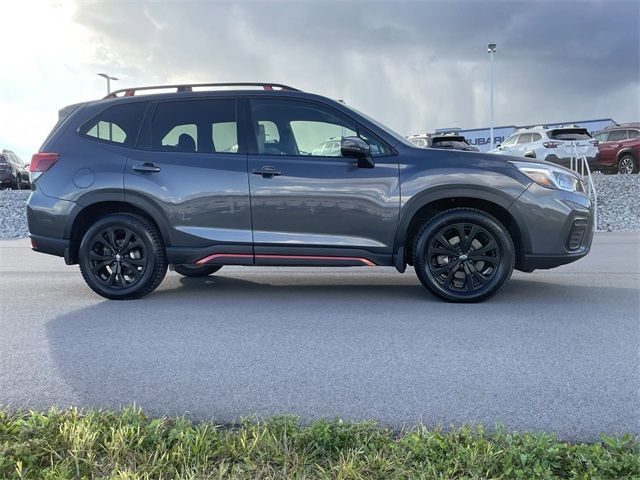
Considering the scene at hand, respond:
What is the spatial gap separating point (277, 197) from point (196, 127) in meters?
1.11

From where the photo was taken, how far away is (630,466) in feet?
7.38

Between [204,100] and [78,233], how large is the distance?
181 cm

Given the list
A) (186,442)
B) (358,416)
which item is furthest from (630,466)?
(186,442)

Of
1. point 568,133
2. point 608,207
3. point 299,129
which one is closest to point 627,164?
point 568,133

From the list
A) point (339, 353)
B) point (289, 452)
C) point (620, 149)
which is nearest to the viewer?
point (289, 452)

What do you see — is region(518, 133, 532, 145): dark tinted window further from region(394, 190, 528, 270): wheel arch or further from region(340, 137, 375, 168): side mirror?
region(340, 137, 375, 168): side mirror

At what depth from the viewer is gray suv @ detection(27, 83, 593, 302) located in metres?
5.13

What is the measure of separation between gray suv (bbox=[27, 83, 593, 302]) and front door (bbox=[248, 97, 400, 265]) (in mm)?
10

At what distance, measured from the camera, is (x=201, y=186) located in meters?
5.34

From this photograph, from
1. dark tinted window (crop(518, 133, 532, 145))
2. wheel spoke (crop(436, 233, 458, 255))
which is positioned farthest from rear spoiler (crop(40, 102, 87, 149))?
dark tinted window (crop(518, 133, 532, 145))

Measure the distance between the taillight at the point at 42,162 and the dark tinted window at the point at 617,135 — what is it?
2177cm

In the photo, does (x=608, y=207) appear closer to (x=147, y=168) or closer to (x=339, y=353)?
(x=147, y=168)

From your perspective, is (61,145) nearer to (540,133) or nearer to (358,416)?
(358,416)

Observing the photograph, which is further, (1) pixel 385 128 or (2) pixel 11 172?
(2) pixel 11 172
